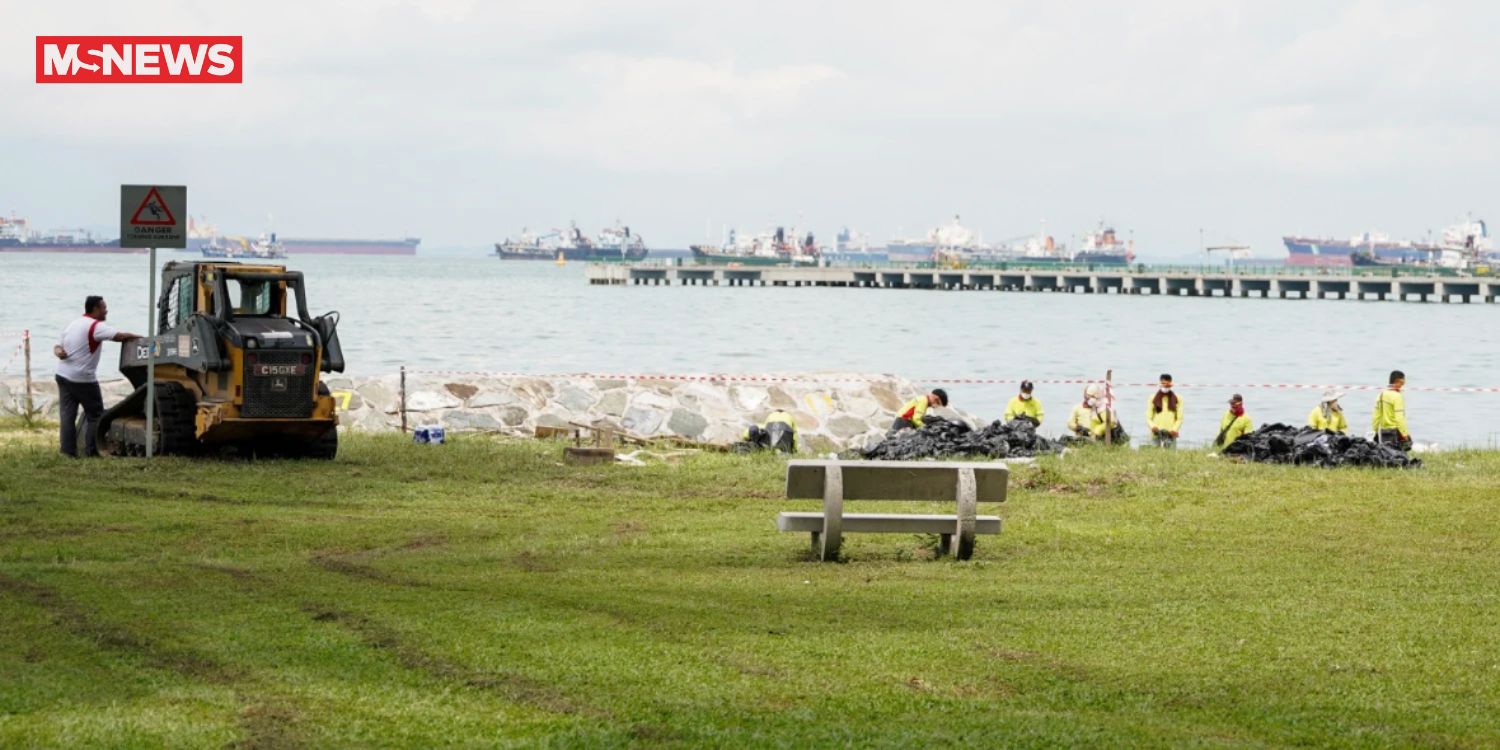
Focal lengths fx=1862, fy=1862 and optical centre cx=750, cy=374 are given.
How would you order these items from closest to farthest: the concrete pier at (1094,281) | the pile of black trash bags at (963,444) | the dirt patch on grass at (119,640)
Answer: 1. the dirt patch on grass at (119,640)
2. the pile of black trash bags at (963,444)
3. the concrete pier at (1094,281)

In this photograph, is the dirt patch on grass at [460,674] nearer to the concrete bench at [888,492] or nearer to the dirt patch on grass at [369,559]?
the dirt patch on grass at [369,559]

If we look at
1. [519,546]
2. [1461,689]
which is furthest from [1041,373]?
[1461,689]

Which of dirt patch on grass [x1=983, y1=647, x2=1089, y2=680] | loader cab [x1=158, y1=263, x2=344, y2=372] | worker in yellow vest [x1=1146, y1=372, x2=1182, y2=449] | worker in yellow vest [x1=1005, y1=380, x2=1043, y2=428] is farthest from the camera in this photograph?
worker in yellow vest [x1=1005, y1=380, x2=1043, y2=428]

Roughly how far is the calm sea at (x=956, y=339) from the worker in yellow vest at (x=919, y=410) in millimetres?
11005

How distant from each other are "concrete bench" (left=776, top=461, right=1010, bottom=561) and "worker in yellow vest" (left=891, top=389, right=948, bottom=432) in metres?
11.1

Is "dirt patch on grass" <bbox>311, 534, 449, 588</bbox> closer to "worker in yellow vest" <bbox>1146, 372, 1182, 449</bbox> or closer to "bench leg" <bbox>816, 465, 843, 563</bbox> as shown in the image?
"bench leg" <bbox>816, 465, 843, 563</bbox>

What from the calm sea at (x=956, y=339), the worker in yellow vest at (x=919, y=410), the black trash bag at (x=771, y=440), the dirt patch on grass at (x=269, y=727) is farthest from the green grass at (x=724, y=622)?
the calm sea at (x=956, y=339)

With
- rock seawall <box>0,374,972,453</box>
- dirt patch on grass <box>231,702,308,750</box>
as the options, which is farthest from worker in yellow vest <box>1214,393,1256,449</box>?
dirt patch on grass <box>231,702,308,750</box>

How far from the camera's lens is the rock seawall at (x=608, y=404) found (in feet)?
89.9

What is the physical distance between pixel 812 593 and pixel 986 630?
4.97ft

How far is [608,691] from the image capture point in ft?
25.5

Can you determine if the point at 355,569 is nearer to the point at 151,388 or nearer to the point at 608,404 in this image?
the point at 151,388

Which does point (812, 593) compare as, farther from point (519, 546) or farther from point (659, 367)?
point (659, 367)

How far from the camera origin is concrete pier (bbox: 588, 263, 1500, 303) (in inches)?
5276
